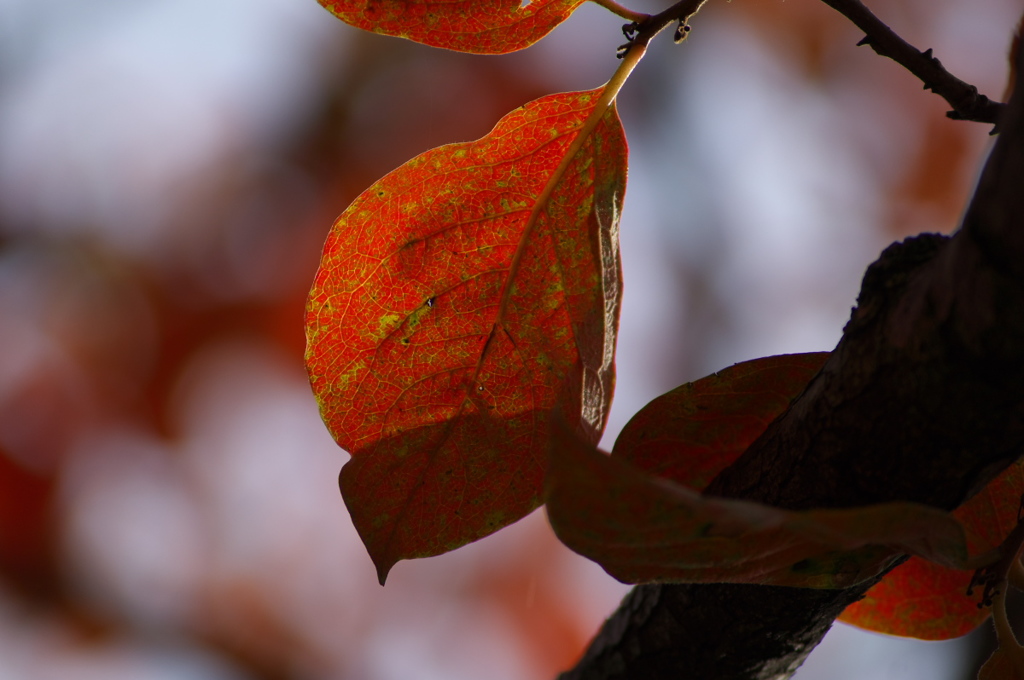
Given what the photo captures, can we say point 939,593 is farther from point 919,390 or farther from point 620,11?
point 620,11

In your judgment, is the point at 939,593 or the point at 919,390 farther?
the point at 939,593

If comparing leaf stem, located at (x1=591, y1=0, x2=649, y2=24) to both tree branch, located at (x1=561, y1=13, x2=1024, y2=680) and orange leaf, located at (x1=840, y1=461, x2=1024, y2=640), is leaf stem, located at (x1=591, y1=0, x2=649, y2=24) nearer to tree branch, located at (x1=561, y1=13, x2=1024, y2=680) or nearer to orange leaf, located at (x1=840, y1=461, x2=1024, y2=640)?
tree branch, located at (x1=561, y1=13, x2=1024, y2=680)

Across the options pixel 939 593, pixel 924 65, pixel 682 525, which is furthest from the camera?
pixel 939 593

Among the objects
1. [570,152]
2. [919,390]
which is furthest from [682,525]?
[570,152]

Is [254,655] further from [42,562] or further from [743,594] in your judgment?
[743,594]

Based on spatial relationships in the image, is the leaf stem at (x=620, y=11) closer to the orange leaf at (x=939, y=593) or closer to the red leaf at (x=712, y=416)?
the red leaf at (x=712, y=416)

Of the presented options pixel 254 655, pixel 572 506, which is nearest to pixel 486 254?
pixel 572 506

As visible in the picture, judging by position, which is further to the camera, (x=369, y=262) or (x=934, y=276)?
(x=369, y=262)

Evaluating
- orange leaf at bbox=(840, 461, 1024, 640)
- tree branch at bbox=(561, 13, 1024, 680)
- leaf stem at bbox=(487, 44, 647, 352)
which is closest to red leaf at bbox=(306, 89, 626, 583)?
leaf stem at bbox=(487, 44, 647, 352)
